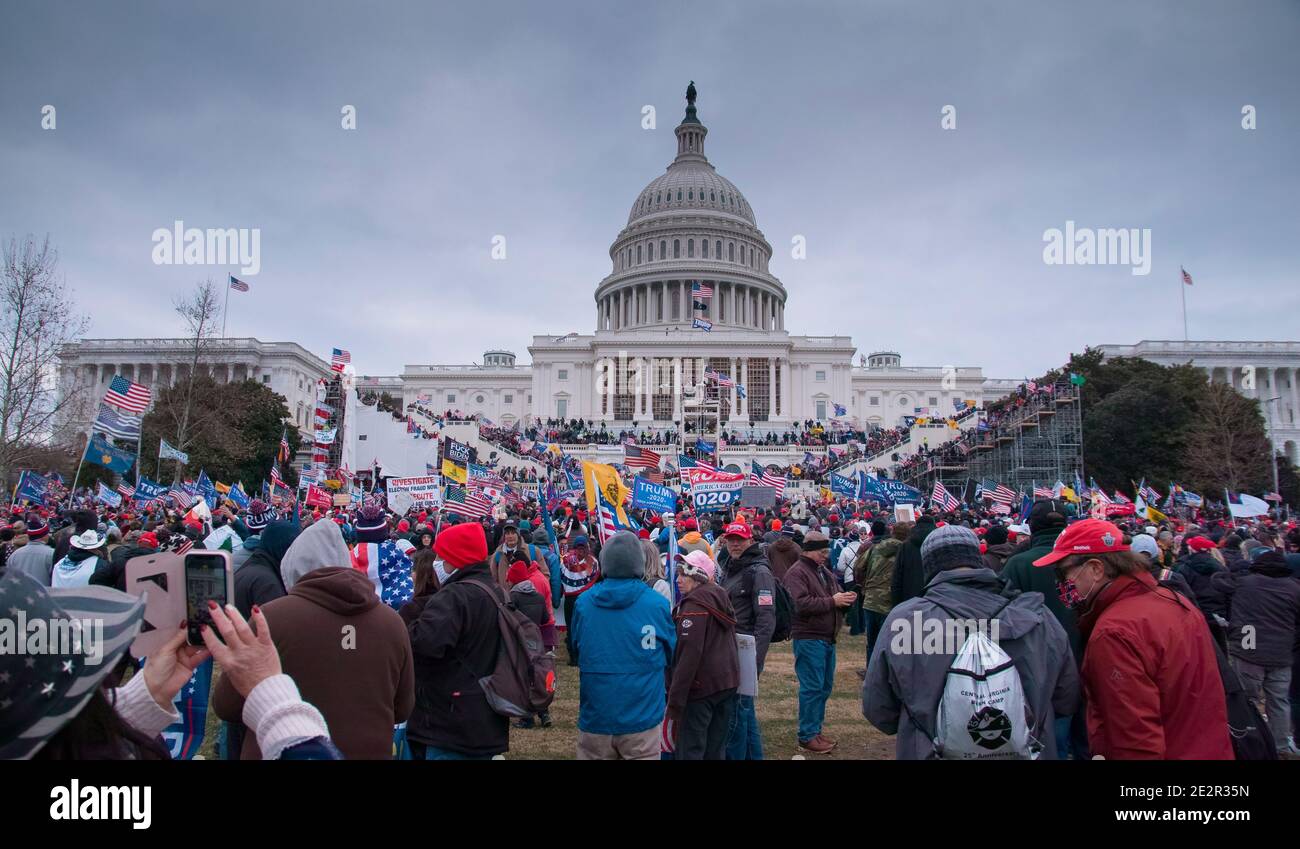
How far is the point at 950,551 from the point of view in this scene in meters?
3.72

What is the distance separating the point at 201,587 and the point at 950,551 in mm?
2958

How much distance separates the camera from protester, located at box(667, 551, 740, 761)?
5.28 meters

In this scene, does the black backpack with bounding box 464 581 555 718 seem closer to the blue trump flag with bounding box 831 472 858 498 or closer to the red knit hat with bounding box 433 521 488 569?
the red knit hat with bounding box 433 521 488 569

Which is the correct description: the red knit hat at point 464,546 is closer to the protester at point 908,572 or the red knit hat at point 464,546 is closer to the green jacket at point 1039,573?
the green jacket at point 1039,573

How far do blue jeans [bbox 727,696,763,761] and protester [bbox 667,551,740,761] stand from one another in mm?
508

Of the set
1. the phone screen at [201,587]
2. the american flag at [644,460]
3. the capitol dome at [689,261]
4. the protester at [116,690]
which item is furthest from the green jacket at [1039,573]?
the capitol dome at [689,261]

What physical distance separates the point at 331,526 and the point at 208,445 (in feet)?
140

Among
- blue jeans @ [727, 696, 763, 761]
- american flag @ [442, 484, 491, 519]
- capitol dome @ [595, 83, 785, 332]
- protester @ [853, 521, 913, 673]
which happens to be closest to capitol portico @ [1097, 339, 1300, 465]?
capitol dome @ [595, 83, 785, 332]

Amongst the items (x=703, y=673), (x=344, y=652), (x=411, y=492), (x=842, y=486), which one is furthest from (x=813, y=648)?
(x=842, y=486)

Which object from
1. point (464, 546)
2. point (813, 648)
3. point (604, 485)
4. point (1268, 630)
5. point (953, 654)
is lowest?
point (813, 648)

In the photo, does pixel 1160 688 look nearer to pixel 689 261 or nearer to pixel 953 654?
pixel 953 654

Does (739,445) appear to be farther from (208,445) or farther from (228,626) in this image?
(228,626)
